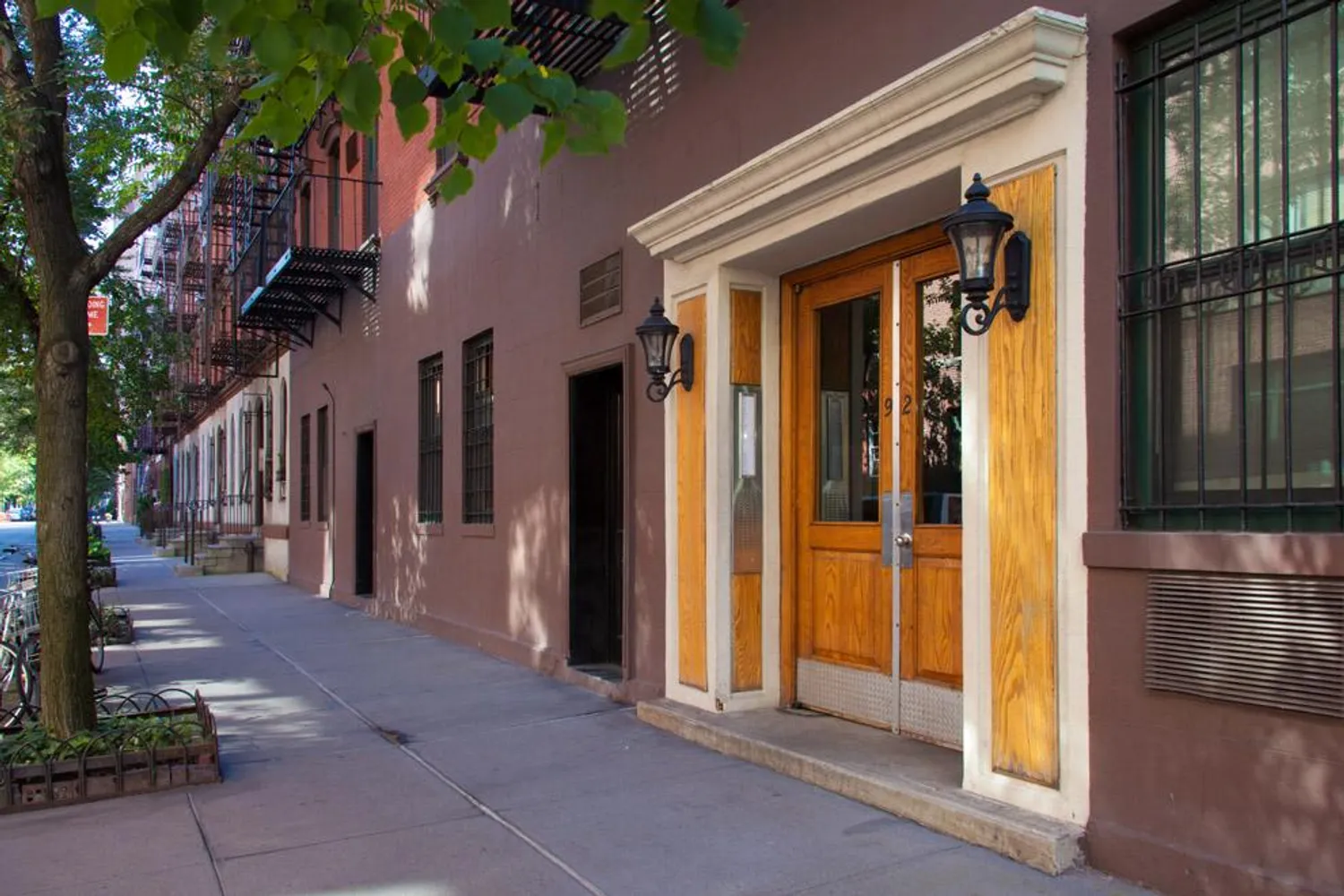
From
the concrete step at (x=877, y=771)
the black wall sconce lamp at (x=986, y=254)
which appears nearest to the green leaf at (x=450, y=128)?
the black wall sconce lamp at (x=986, y=254)

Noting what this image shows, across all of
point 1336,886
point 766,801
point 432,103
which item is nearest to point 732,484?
point 766,801

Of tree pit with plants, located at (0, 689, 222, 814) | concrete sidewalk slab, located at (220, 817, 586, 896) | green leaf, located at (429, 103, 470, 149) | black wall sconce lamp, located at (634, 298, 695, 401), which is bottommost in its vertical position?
concrete sidewalk slab, located at (220, 817, 586, 896)

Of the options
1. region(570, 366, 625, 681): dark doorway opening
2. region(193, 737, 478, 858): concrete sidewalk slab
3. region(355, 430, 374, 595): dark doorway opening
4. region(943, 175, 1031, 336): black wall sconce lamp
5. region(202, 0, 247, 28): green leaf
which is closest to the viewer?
region(202, 0, 247, 28): green leaf

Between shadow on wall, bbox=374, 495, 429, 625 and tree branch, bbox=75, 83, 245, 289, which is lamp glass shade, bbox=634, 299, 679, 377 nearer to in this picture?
tree branch, bbox=75, 83, 245, 289

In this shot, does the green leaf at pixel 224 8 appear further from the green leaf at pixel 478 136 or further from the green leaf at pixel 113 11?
the green leaf at pixel 478 136

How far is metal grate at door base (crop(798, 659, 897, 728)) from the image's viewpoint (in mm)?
6008

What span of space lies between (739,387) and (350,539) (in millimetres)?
10762

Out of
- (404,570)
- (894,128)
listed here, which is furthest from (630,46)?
(404,570)

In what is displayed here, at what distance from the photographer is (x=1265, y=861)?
3.63 meters

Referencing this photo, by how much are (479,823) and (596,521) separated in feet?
13.2

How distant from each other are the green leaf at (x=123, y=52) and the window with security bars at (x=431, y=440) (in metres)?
9.08

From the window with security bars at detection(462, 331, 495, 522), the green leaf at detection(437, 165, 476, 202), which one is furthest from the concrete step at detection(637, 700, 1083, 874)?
the window with security bars at detection(462, 331, 495, 522)

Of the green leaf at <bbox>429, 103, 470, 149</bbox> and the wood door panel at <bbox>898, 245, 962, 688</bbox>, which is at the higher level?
the green leaf at <bbox>429, 103, 470, 149</bbox>

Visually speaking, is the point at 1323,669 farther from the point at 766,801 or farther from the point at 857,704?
the point at 857,704
